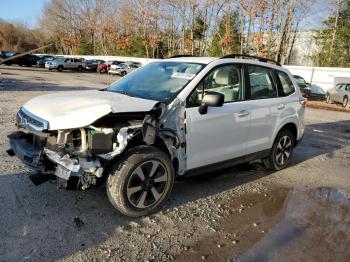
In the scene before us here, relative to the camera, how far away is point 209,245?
155 inches

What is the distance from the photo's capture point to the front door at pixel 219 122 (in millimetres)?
4734

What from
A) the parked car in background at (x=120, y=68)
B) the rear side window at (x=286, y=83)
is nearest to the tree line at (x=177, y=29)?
the parked car in background at (x=120, y=68)

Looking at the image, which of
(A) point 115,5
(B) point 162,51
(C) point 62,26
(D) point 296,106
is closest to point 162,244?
(D) point 296,106

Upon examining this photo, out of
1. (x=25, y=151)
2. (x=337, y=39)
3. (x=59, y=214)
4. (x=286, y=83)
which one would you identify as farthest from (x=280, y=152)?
(x=337, y=39)

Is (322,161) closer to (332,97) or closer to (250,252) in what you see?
(250,252)

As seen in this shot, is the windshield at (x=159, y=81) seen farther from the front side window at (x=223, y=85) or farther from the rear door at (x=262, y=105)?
the rear door at (x=262, y=105)

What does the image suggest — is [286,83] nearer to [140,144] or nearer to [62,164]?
[140,144]

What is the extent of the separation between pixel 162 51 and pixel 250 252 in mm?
56530

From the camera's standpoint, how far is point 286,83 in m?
6.54

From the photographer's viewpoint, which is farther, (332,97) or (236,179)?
(332,97)

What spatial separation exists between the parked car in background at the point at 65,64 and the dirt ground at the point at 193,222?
119 feet

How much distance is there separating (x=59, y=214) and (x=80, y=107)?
4.07 feet

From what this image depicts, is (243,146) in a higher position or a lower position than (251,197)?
higher

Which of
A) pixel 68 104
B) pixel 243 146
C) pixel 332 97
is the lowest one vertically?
pixel 332 97
